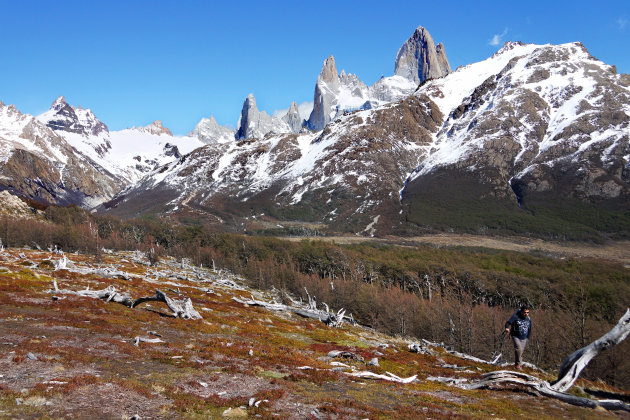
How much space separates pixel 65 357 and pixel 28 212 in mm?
197972

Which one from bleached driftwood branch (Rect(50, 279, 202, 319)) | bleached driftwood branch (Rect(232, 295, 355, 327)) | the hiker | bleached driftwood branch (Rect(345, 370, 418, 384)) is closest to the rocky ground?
bleached driftwood branch (Rect(345, 370, 418, 384))

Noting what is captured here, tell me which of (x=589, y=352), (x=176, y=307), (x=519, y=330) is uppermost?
(x=589, y=352)

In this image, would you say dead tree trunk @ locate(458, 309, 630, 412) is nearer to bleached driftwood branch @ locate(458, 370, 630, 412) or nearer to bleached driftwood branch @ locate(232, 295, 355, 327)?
bleached driftwood branch @ locate(458, 370, 630, 412)

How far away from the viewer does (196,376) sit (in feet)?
59.2

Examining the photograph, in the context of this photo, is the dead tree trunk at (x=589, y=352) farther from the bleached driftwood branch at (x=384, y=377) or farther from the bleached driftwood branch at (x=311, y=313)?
the bleached driftwood branch at (x=311, y=313)

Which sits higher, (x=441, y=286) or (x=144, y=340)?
(x=144, y=340)

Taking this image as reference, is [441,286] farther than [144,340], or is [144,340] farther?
[441,286]

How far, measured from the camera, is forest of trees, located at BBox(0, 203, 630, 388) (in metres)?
64.4

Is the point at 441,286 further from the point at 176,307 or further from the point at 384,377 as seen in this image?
the point at 384,377

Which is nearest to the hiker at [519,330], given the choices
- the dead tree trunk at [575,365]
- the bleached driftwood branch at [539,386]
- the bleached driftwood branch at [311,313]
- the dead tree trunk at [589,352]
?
the bleached driftwood branch at [539,386]

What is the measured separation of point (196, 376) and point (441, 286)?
102 m

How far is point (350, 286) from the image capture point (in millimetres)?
96750

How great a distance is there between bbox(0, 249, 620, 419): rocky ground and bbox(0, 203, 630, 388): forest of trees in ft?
99.6

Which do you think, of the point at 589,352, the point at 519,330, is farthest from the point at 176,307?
the point at 589,352
